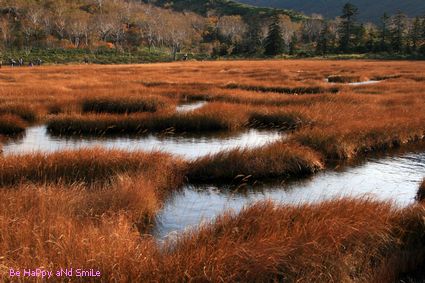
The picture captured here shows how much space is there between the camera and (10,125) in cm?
2067

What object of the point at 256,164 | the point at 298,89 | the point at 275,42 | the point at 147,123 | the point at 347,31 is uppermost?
the point at 347,31

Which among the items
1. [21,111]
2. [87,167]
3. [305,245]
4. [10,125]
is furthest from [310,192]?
[21,111]

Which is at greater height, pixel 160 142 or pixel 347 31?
pixel 347 31

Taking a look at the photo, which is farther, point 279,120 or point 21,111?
point 21,111

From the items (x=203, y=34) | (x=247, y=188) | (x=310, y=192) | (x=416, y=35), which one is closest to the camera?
(x=310, y=192)

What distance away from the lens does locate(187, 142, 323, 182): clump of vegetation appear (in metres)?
13.6

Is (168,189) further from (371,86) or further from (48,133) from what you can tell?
(371,86)

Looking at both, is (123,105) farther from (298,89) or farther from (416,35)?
(416,35)

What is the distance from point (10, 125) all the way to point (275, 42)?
296 feet

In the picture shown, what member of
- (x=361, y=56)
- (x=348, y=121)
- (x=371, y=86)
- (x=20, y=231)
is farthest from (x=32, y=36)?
(x=20, y=231)

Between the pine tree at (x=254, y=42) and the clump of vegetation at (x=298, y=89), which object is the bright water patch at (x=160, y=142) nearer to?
the clump of vegetation at (x=298, y=89)

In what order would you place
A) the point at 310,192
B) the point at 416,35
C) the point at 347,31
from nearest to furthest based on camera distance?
the point at 310,192
the point at 416,35
the point at 347,31

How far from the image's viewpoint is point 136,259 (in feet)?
20.4

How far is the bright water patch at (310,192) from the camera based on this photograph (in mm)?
10555
